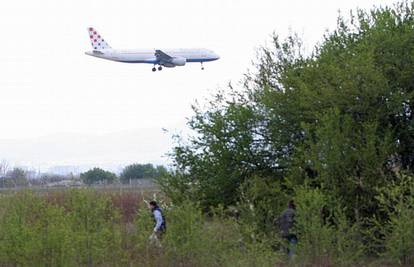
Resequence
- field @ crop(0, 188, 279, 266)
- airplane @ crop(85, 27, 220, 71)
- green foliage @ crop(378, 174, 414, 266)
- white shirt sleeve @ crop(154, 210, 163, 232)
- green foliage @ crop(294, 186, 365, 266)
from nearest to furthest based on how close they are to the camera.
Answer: field @ crop(0, 188, 279, 266) < green foliage @ crop(294, 186, 365, 266) < green foliage @ crop(378, 174, 414, 266) < white shirt sleeve @ crop(154, 210, 163, 232) < airplane @ crop(85, 27, 220, 71)

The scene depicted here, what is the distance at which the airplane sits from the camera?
71.1 m

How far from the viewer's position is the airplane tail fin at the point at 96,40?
3418 inches

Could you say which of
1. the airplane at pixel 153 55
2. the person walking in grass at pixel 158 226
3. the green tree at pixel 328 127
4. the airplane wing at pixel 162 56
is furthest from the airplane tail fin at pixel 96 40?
the person walking in grass at pixel 158 226

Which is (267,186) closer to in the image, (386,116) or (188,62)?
(386,116)

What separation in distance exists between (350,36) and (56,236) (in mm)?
14158

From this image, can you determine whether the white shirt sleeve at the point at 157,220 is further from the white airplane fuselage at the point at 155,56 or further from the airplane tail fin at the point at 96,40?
the airplane tail fin at the point at 96,40

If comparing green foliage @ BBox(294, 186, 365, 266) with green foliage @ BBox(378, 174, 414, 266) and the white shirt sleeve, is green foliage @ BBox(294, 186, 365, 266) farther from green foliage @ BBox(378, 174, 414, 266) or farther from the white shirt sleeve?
the white shirt sleeve

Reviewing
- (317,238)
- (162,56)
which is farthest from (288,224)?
(162,56)

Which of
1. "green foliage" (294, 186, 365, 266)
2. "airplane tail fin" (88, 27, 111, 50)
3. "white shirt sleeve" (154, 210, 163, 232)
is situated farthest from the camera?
"airplane tail fin" (88, 27, 111, 50)

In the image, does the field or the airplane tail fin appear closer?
the field

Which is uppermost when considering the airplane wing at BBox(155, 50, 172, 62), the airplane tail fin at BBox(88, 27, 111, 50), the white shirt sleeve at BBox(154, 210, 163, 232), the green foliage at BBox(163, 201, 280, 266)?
the airplane tail fin at BBox(88, 27, 111, 50)

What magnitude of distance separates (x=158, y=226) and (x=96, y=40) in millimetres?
72524

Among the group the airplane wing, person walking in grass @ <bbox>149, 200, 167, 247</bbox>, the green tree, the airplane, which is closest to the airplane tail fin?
the airplane

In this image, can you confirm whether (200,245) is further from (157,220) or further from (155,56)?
(155,56)
